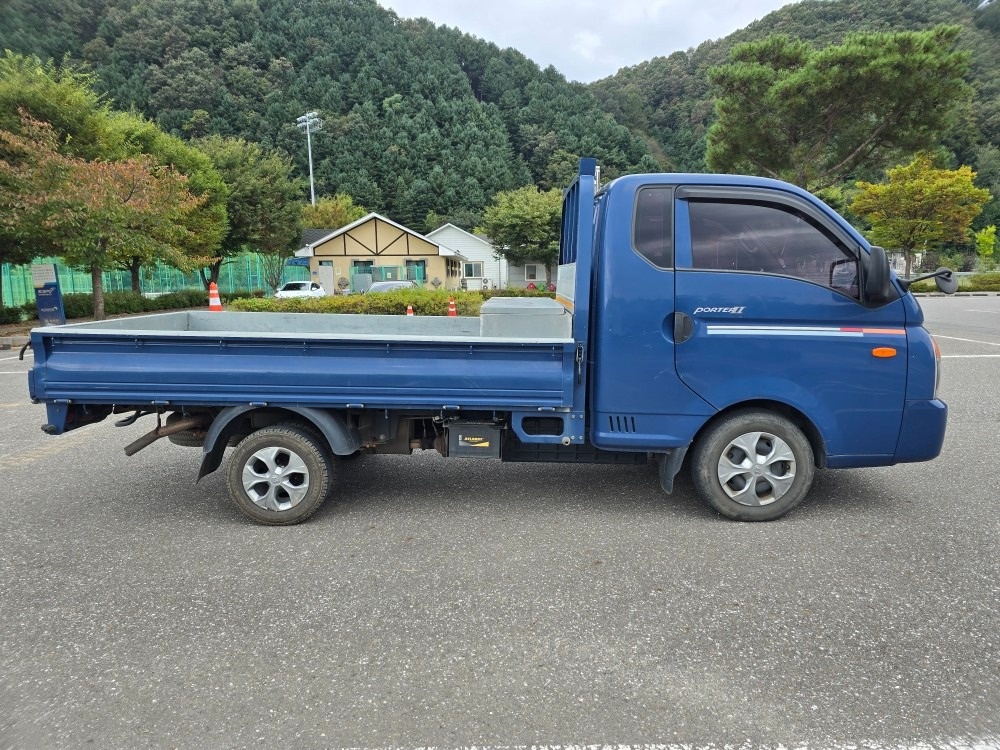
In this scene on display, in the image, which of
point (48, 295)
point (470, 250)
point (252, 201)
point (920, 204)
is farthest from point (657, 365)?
point (470, 250)

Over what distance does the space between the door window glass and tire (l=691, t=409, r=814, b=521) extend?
3.09 feet

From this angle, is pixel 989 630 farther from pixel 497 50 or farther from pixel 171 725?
pixel 497 50

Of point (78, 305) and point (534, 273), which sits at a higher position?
point (534, 273)

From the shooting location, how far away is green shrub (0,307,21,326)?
19.6 metres

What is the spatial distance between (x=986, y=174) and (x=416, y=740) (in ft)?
242

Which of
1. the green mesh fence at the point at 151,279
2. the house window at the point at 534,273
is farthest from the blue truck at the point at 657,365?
the house window at the point at 534,273

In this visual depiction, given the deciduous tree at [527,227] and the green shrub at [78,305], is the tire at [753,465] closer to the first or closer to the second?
the green shrub at [78,305]

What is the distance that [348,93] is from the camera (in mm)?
87875

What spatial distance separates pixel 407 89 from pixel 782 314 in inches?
3867

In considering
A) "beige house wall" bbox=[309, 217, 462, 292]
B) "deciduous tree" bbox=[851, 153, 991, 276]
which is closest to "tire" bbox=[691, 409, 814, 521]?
"beige house wall" bbox=[309, 217, 462, 292]

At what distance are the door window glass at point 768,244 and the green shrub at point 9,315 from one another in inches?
895

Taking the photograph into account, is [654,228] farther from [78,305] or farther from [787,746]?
[78,305]

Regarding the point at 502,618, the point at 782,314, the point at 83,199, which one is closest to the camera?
the point at 502,618

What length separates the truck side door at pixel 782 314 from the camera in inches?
157
